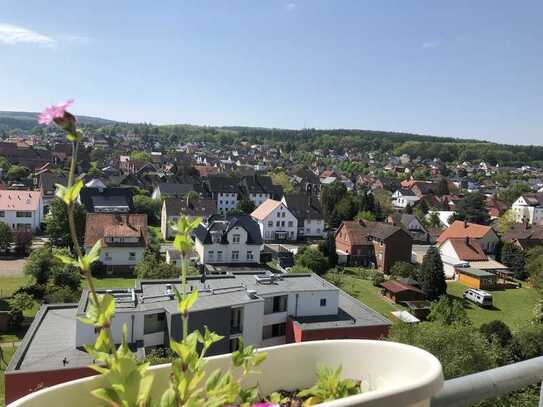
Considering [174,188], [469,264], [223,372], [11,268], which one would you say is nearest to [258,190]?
[174,188]

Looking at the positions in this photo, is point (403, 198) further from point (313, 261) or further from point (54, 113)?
point (54, 113)

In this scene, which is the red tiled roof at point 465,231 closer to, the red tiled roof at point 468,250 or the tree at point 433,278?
the red tiled roof at point 468,250

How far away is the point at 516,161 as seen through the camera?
140875 millimetres

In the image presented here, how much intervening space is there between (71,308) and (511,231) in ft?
109

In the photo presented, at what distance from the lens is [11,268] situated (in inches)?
1006

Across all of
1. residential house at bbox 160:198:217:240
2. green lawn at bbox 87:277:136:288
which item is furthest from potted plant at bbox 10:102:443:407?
residential house at bbox 160:198:217:240

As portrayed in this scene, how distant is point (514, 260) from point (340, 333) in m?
21.7

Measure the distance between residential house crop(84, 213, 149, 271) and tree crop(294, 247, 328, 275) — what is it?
8735 millimetres

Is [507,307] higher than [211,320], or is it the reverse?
[211,320]

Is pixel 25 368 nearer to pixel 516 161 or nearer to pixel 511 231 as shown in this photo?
pixel 511 231

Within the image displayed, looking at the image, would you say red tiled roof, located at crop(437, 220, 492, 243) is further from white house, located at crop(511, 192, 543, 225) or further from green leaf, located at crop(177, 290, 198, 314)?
green leaf, located at crop(177, 290, 198, 314)

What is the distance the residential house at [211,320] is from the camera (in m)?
11.4

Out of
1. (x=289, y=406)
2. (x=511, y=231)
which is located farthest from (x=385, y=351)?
(x=511, y=231)

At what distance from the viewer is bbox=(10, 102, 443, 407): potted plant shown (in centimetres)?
113
